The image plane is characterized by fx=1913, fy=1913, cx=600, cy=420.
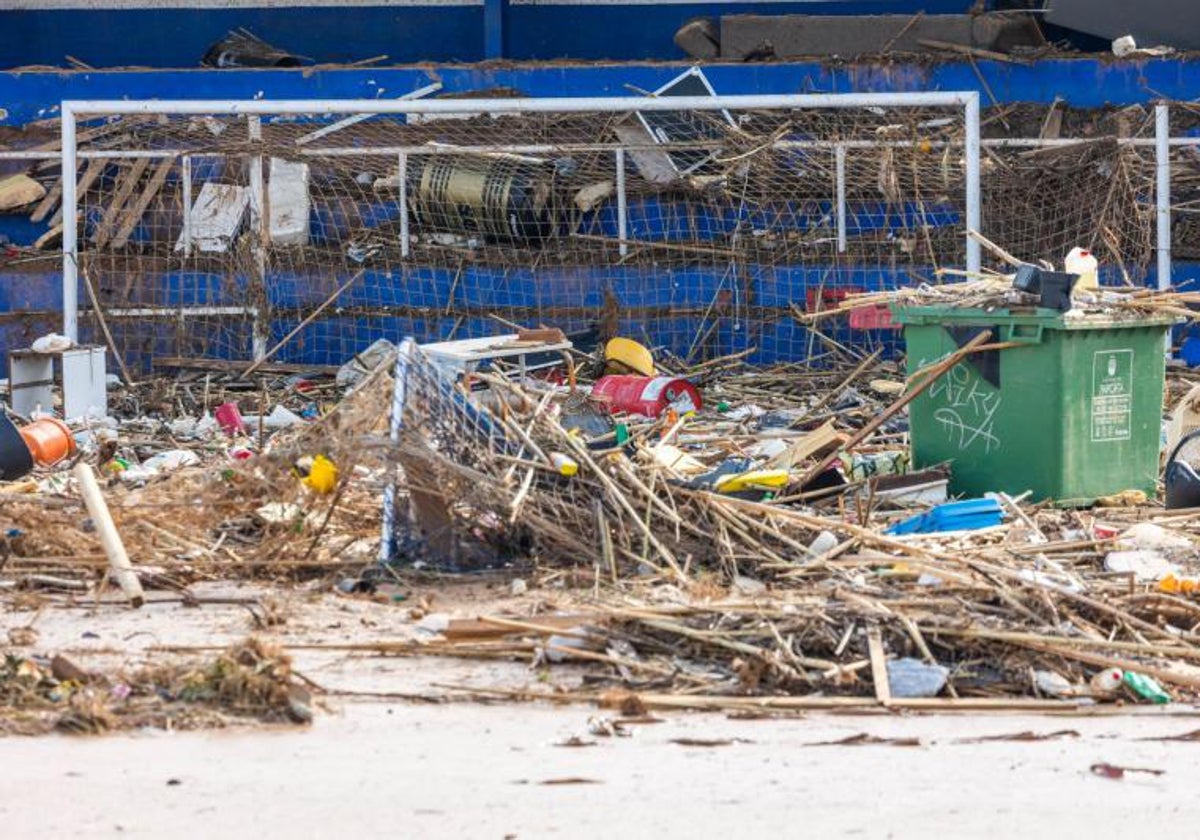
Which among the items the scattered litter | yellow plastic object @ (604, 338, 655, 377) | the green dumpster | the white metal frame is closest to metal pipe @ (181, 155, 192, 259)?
the white metal frame

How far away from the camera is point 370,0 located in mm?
21750

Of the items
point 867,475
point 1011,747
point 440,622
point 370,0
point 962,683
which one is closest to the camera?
point 1011,747

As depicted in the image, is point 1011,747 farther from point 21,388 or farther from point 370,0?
point 370,0

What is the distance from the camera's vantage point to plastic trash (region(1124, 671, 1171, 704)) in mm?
5930

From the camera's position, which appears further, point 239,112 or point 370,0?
point 370,0

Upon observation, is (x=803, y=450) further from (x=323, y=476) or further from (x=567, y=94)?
(x=567, y=94)

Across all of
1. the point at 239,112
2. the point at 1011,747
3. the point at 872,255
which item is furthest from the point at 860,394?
the point at 1011,747

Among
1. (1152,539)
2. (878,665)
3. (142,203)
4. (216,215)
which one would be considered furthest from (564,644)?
(142,203)

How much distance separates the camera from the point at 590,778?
5141mm

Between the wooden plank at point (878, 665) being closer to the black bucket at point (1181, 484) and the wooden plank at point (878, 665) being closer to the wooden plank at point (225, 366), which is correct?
the black bucket at point (1181, 484)

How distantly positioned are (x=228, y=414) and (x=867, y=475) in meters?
4.71

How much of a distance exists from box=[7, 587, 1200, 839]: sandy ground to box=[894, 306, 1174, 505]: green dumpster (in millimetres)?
3386

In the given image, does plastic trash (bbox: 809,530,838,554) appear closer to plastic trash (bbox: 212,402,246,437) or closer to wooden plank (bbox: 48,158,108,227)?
plastic trash (bbox: 212,402,246,437)

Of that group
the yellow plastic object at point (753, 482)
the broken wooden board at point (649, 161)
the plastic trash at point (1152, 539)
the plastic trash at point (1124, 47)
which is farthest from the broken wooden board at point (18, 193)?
the plastic trash at point (1152, 539)
